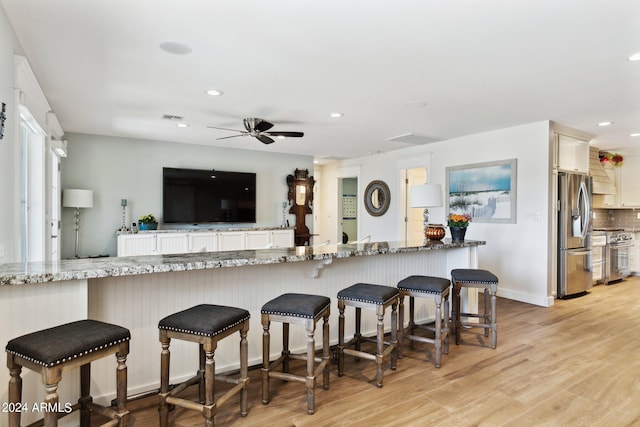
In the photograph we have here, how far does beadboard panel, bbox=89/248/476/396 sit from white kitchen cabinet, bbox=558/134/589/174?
3.44m

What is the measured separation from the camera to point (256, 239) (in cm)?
686

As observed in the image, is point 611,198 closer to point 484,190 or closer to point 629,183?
point 629,183

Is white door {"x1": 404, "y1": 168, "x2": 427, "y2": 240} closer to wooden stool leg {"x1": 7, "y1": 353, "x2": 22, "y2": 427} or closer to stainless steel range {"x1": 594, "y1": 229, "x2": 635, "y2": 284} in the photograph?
stainless steel range {"x1": 594, "y1": 229, "x2": 635, "y2": 284}

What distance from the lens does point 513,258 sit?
518cm

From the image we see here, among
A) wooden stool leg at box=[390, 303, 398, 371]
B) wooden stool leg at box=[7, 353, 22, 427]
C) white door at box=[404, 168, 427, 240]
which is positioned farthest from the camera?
white door at box=[404, 168, 427, 240]

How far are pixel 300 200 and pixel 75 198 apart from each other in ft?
13.1

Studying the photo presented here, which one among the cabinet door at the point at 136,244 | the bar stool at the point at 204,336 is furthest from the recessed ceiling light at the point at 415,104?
the cabinet door at the point at 136,244

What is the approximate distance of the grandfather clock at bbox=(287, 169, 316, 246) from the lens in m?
7.65

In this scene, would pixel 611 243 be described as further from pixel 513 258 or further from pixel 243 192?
pixel 243 192

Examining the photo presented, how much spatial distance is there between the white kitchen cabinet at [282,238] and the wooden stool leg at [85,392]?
5115 millimetres

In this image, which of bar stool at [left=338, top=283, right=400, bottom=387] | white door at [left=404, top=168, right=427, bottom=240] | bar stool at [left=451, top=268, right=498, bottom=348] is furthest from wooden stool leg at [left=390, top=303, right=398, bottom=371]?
white door at [left=404, top=168, right=427, bottom=240]

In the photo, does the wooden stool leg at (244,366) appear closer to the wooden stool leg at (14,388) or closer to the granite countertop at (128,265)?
the granite countertop at (128,265)

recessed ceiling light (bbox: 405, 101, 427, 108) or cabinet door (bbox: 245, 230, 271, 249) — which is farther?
cabinet door (bbox: 245, 230, 271, 249)

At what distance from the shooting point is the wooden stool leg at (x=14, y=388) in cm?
154
